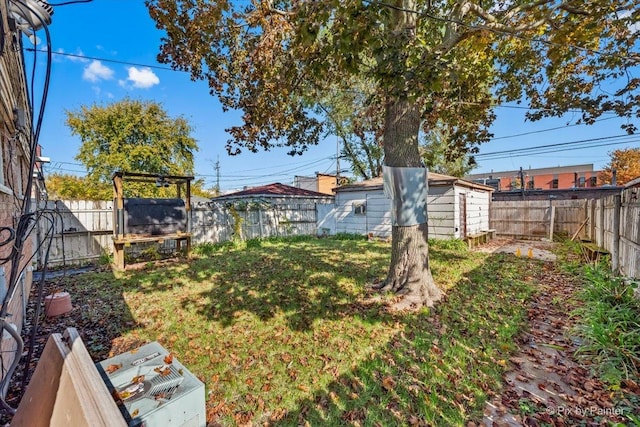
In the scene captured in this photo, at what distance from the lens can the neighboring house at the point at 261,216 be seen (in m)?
10.6

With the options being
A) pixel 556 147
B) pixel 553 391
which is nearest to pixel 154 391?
pixel 553 391

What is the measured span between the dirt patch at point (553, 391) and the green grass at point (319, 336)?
0.14 meters

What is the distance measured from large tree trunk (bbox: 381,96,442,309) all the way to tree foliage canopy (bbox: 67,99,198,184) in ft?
51.6

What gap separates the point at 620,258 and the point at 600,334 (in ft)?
10.0

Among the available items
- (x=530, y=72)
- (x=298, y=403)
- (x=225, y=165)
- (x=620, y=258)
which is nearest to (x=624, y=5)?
(x=530, y=72)

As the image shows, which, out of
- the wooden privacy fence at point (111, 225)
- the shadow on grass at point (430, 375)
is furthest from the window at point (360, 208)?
the shadow on grass at point (430, 375)

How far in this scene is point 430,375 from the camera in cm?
272

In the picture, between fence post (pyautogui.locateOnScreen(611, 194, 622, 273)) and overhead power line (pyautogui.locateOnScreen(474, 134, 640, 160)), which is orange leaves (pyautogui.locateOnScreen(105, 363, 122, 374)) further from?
overhead power line (pyautogui.locateOnScreen(474, 134, 640, 160))

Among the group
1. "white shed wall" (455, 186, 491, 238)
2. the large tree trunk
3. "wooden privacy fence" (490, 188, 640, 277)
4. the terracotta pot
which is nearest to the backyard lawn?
the terracotta pot

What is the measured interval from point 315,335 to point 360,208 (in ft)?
30.2

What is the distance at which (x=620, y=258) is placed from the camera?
16.5 feet

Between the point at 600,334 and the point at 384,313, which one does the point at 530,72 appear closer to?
the point at 600,334

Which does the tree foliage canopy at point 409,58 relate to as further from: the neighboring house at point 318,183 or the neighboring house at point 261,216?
the neighboring house at point 318,183

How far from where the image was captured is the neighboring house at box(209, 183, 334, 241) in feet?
34.8
